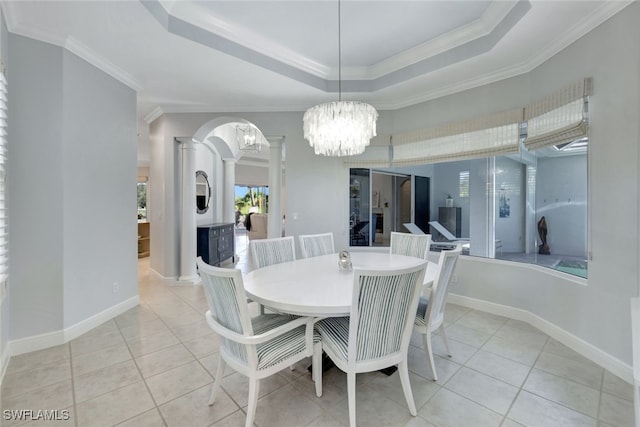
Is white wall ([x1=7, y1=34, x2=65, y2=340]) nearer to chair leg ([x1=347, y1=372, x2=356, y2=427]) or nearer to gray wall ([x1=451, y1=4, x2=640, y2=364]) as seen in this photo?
chair leg ([x1=347, y1=372, x2=356, y2=427])

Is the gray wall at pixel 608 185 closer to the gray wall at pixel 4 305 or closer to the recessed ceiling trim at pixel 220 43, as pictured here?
the recessed ceiling trim at pixel 220 43

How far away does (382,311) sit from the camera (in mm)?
1542

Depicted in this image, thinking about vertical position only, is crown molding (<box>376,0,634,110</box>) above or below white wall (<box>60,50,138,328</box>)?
above

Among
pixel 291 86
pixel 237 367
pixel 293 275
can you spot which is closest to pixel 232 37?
pixel 291 86

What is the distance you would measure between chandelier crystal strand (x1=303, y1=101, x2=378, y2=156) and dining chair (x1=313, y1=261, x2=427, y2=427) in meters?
1.43

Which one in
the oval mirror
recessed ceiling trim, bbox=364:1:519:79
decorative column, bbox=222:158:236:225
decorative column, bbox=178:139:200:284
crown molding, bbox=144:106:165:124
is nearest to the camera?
recessed ceiling trim, bbox=364:1:519:79

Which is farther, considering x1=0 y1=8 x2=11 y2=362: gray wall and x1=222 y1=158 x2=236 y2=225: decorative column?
x1=222 y1=158 x2=236 y2=225: decorative column

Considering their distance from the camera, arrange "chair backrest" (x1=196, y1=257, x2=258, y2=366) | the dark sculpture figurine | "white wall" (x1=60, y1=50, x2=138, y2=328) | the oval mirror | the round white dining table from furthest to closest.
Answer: the oval mirror, the dark sculpture figurine, "white wall" (x1=60, y1=50, x2=138, y2=328), the round white dining table, "chair backrest" (x1=196, y1=257, x2=258, y2=366)

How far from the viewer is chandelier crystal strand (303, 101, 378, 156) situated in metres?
2.49

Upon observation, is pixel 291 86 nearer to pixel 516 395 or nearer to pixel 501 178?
pixel 501 178

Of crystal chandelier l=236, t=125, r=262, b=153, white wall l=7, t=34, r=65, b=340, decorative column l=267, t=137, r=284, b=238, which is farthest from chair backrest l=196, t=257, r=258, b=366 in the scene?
crystal chandelier l=236, t=125, r=262, b=153

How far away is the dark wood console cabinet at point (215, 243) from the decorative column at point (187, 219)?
18.6 inches

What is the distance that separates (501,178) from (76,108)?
473 cm

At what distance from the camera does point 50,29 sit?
7.79ft
